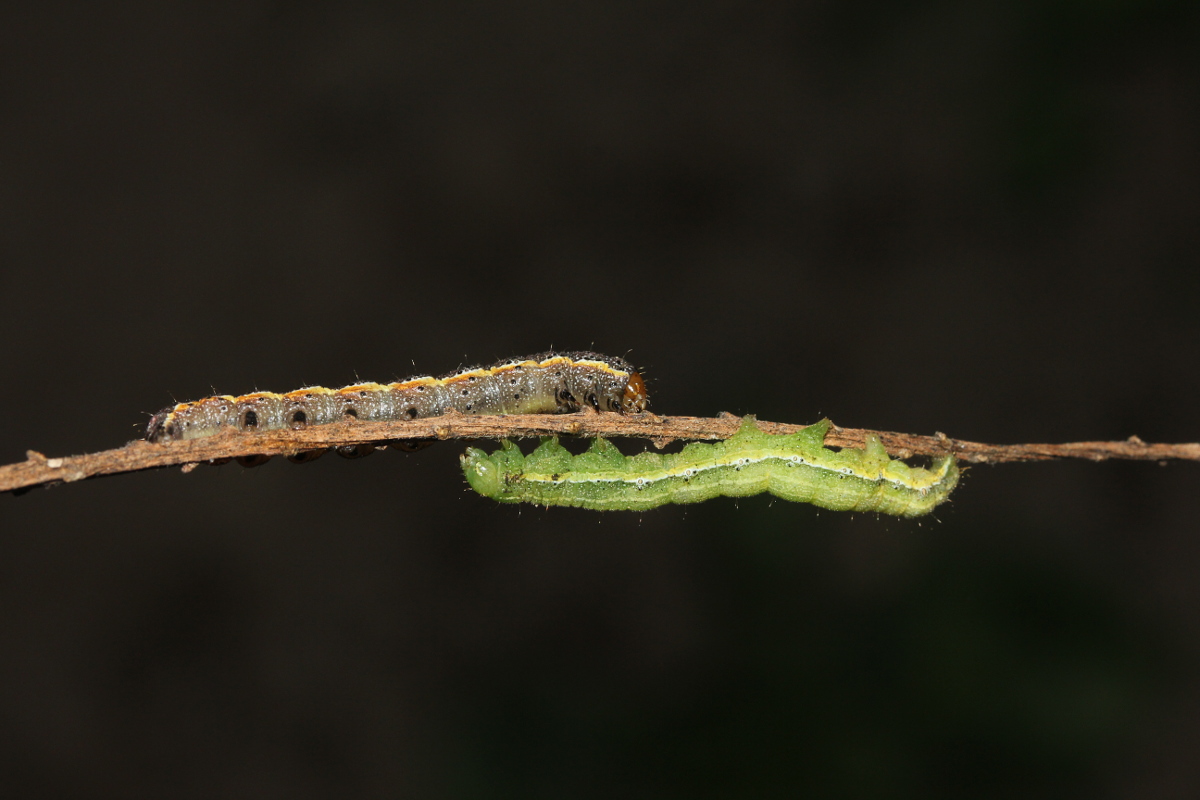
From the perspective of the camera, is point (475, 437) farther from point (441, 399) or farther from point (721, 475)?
point (721, 475)

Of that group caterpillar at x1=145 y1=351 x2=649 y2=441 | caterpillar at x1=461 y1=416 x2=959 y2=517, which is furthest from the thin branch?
caterpillar at x1=145 y1=351 x2=649 y2=441

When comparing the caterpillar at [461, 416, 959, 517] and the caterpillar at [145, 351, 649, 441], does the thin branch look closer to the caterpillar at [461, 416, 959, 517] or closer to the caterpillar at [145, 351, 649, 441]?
the caterpillar at [461, 416, 959, 517]

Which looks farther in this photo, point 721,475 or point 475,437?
point 721,475

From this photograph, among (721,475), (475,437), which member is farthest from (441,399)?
(721,475)

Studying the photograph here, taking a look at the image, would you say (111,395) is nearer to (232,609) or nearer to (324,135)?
(232,609)

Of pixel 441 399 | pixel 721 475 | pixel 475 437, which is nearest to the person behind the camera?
pixel 475 437

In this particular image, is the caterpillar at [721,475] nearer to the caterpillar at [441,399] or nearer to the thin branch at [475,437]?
the thin branch at [475,437]

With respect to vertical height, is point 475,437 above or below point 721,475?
above
